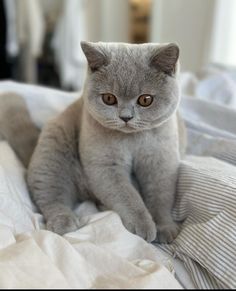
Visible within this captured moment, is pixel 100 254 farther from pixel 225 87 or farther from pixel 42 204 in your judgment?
pixel 225 87

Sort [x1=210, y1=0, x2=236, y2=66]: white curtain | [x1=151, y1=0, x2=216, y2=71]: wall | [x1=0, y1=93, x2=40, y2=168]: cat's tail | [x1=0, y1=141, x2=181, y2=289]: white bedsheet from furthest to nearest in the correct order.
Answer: [x1=151, y1=0, x2=216, y2=71]: wall, [x1=210, y1=0, x2=236, y2=66]: white curtain, [x1=0, y1=93, x2=40, y2=168]: cat's tail, [x1=0, y1=141, x2=181, y2=289]: white bedsheet

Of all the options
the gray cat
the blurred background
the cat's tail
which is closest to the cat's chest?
the gray cat

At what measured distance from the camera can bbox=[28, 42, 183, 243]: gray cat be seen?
715 millimetres

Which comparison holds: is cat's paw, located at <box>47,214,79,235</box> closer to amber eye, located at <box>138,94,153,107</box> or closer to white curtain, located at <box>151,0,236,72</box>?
amber eye, located at <box>138,94,153,107</box>

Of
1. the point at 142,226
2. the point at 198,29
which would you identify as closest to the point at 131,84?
the point at 142,226

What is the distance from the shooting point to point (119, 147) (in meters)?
0.80

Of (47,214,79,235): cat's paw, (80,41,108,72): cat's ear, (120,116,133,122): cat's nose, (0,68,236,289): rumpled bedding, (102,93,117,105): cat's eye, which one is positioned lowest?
(47,214,79,235): cat's paw

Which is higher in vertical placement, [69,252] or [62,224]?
[69,252]

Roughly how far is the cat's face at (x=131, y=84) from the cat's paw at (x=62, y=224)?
204 millimetres

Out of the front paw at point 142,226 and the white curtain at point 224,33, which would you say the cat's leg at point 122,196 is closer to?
the front paw at point 142,226

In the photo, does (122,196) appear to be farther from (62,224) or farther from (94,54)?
(94,54)

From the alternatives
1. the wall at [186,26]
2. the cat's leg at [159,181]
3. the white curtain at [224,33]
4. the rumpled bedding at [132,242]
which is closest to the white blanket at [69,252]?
the rumpled bedding at [132,242]

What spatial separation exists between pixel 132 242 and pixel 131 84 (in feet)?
0.95

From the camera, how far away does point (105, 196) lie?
79 cm
